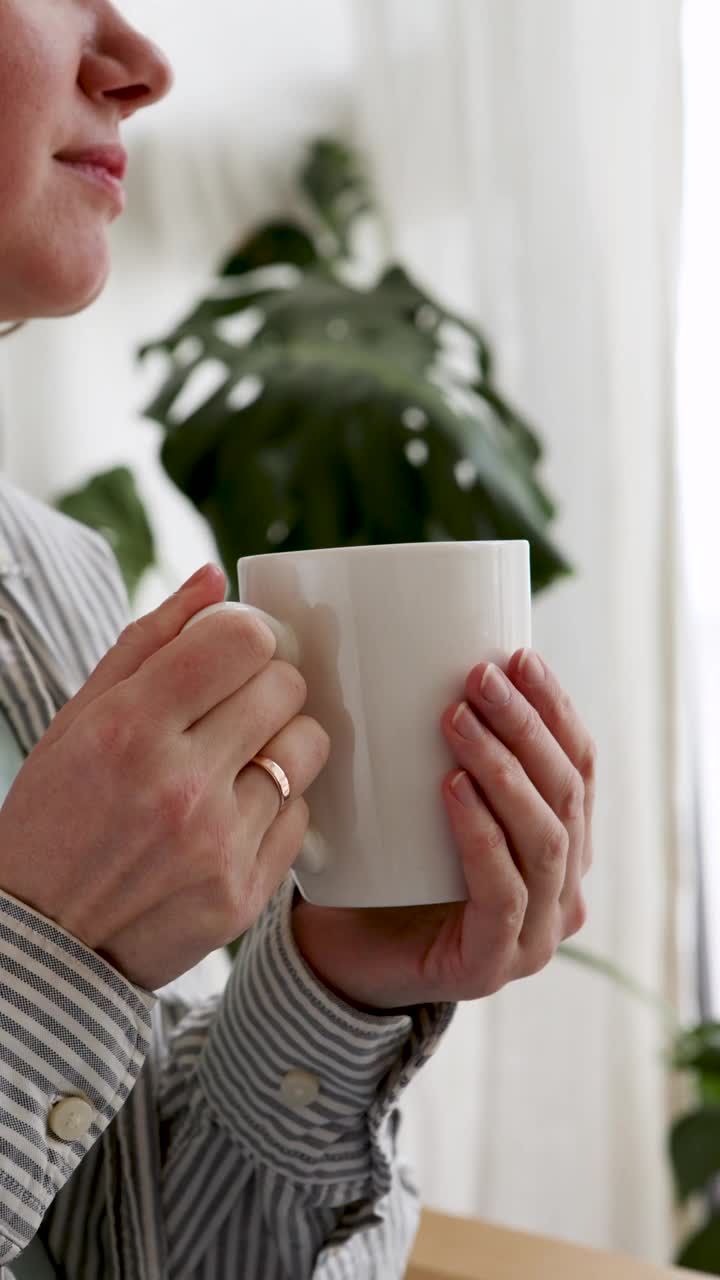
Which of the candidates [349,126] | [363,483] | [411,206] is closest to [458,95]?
[411,206]

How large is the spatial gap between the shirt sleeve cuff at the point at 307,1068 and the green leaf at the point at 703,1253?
74 cm

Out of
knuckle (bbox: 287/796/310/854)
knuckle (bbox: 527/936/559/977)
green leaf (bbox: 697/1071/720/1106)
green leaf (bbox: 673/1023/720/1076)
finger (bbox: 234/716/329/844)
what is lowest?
green leaf (bbox: 697/1071/720/1106)

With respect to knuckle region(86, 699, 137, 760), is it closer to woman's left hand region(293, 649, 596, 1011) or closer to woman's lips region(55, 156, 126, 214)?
woman's left hand region(293, 649, 596, 1011)

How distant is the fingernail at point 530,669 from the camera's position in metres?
0.52

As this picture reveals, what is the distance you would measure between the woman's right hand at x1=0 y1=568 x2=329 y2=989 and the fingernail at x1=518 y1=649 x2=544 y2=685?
10 centimetres

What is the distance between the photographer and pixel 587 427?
155cm

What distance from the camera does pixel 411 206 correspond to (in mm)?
1734

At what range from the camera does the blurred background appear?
58.9 inches

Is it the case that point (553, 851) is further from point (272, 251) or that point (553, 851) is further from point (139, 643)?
point (272, 251)

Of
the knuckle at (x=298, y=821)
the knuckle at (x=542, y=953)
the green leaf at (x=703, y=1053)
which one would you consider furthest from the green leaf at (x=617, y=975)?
the knuckle at (x=298, y=821)

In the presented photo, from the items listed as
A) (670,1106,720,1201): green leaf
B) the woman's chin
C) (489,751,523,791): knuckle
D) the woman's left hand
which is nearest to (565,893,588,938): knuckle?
the woman's left hand

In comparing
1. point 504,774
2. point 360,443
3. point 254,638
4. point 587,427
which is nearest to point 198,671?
point 254,638

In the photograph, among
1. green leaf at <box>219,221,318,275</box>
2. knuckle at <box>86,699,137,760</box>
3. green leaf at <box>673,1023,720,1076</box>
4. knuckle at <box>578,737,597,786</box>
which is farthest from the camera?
green leaf at <box>219,221,318,275</box>

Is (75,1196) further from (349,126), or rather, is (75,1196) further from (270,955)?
(349,126)
